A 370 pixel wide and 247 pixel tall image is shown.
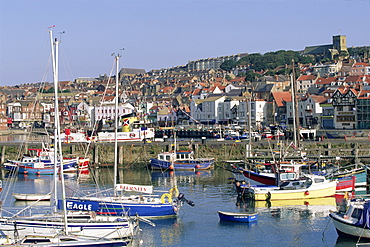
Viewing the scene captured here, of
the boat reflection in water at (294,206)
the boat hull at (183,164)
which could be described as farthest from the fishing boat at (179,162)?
the boat reflection in water at (294,206)

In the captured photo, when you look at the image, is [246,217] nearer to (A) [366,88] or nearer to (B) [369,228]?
(B) [369,228]

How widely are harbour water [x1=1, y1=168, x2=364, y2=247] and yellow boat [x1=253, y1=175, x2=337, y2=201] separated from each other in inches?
13.4

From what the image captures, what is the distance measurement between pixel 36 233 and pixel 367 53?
156562 mm

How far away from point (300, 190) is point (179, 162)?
55.1 feet

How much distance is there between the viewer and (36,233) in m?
20.5

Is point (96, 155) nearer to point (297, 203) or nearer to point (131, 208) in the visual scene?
point (297, 203)

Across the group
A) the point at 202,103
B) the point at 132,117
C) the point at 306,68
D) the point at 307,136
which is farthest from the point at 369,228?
the point at 306,68

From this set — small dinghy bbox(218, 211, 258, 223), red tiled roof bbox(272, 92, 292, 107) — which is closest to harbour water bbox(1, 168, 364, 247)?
small dinghy bbox(218, 211, 258, 223)

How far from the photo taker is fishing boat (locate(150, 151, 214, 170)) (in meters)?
44.4

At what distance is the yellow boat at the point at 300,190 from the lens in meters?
29.4

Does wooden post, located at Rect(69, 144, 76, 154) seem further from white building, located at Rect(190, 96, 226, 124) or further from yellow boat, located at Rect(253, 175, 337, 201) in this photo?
white building, located at Rect(190, 96, 226, 124)

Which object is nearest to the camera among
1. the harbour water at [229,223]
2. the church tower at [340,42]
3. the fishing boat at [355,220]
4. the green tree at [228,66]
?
the fishing boat at [355,220]

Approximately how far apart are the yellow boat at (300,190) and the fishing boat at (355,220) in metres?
7.36

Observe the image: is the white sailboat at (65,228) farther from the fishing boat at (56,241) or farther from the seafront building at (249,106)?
the seafront building at (249,106)
